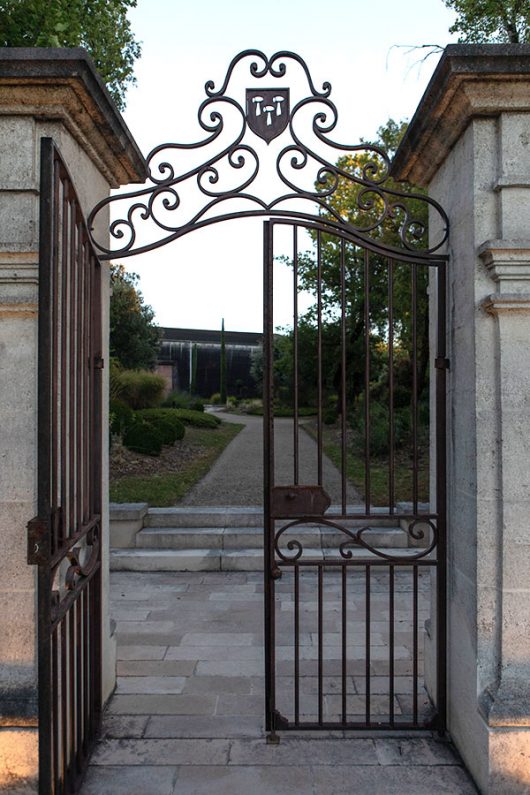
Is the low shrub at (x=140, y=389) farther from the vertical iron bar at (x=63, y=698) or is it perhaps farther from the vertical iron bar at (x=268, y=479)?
the vertical iron bar at (x=63, y=698)

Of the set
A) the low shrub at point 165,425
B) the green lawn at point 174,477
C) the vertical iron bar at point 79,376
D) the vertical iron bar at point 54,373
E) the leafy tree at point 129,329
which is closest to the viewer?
the vertical iron bar at point 54,373

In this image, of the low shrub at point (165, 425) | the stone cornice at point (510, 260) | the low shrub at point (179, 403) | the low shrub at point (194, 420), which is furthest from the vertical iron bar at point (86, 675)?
the low shrub at point (179, 403)

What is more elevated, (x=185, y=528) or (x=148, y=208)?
(x=148, y=208)

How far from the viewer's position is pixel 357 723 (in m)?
3.65

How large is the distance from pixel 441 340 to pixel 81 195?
2.07 metres

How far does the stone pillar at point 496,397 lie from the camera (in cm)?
293

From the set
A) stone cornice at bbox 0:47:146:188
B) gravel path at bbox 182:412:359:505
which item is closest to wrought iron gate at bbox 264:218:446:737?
stone cornice at bbox 0:47:146:188

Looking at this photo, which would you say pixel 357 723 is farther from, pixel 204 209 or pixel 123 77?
pixel 123 77

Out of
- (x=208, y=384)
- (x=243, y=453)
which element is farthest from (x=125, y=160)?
(x=208, y=384)

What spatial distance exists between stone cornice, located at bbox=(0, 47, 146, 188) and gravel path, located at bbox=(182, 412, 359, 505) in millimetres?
7307

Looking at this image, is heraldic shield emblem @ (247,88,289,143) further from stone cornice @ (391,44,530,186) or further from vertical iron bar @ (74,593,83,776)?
vertical iron bar @ (74,593,83,776)

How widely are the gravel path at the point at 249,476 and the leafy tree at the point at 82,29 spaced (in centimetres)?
666

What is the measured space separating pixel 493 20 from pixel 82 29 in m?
6.73

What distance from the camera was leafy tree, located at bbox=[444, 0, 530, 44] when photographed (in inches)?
420
